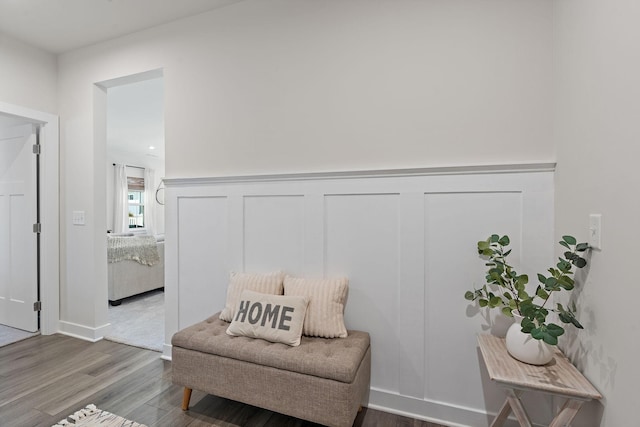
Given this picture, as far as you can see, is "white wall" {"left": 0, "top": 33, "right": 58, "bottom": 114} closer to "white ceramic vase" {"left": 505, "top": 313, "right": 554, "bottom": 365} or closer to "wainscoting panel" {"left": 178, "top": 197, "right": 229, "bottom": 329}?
"wainscoting panel" {"left": 178, "top": 197, "right": 229, "bottom": 329}

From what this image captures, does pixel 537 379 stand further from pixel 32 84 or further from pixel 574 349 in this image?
pixel 32 84

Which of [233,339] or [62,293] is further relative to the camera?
[62,293]

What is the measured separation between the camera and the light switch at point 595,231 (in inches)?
46.4

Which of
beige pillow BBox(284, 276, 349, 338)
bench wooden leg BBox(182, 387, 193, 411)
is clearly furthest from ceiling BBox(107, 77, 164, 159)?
bench wooden leg BBox(182, 387, 193, 411)

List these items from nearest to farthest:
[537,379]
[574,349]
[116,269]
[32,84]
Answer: [537,379] → [574,349] → [32,84] → [116,269]

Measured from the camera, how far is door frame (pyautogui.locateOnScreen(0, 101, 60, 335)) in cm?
295

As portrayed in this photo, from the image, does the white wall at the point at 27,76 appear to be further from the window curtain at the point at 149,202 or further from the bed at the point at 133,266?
the window curtain at the point at 149,202

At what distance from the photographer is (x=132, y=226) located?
818cm

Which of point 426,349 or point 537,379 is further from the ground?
point 537,379

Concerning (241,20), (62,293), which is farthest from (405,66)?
(62,293)

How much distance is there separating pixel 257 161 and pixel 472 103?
4.70ft

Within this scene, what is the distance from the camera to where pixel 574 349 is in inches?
55.2

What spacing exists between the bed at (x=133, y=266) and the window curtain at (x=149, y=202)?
468cm

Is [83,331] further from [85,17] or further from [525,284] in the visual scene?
[525,284]
